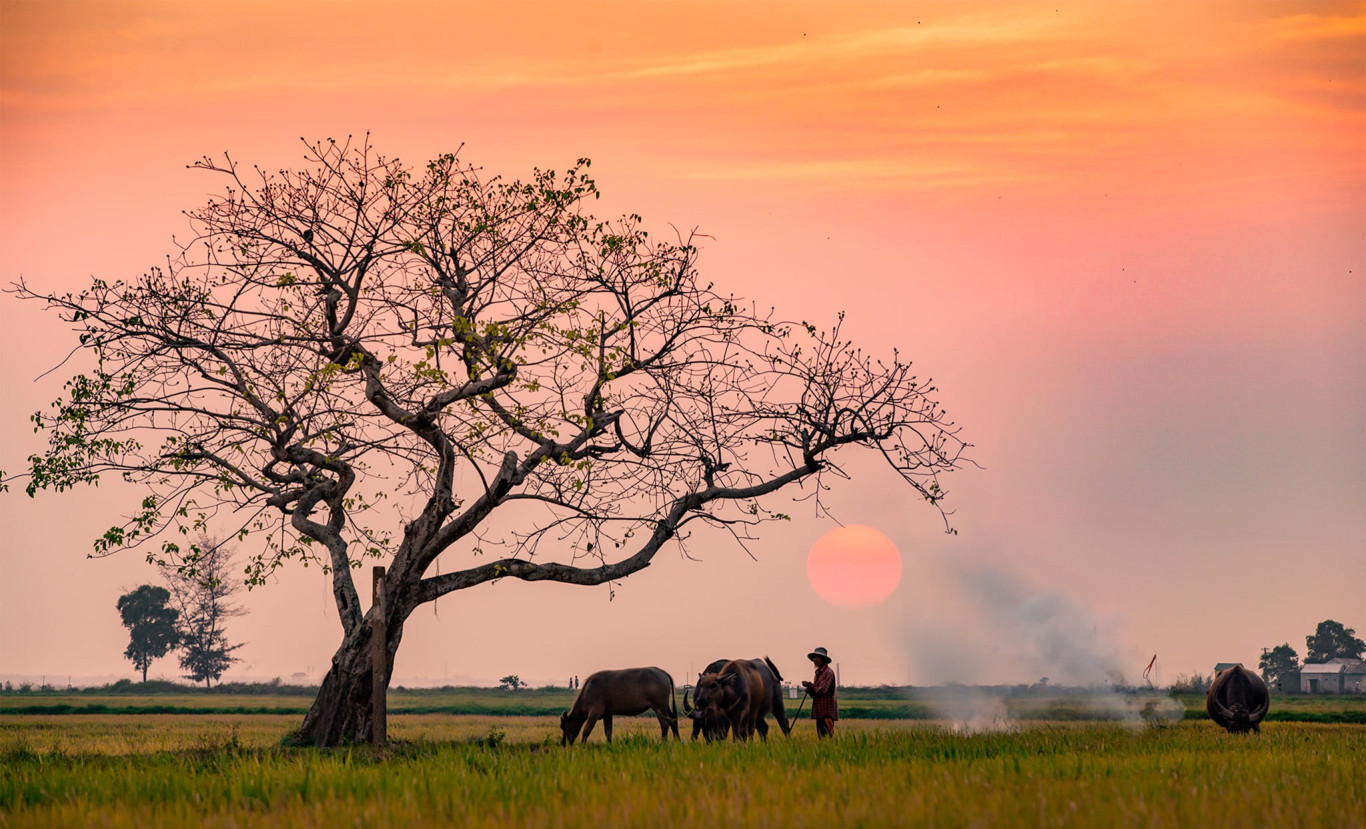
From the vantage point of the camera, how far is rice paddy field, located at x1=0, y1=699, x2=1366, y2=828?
11.3 metres

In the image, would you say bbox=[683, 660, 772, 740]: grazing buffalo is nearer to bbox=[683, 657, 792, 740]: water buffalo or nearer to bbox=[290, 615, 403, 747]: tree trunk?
bbox=[683, 657, 792, 740]: water buffalo

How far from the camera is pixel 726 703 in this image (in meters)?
24.6

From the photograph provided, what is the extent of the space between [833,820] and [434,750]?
12.4 meters

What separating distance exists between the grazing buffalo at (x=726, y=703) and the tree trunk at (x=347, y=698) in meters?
6.10

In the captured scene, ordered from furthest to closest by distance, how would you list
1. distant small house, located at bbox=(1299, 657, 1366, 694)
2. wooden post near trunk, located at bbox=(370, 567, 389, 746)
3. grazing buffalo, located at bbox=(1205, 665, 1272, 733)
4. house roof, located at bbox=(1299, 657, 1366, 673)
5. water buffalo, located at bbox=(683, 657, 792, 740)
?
house roof, located at bbox=(1299, 657, 1366, 673)
distant small house, located at bbox=(1299, 657, 1366, 694)
grazing buffalo, located at bbox=(1205, 665, 1272, 733)
water buffalo, located at bbox=(683, 657, 792, 740)
wooden post near trunk, located at bbox=(370, 567, 389, 746)

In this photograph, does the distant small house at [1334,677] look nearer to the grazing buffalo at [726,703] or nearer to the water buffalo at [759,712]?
the water buffalo at [759,712]

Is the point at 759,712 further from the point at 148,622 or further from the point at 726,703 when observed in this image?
the point at 148,622

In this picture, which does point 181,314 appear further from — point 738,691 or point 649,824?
point 649,824

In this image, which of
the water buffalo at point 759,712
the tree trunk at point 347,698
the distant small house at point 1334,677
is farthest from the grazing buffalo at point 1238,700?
the distant small house at point 1334,677

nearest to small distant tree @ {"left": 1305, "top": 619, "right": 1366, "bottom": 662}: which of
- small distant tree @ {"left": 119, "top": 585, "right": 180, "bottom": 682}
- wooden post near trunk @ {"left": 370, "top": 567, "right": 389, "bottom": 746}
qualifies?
small distant tree @ {"left": 119, "top": 585, "right": 180, "bottom": 682}

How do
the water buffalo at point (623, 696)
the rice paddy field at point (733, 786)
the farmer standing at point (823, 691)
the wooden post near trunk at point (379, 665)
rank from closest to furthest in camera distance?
the rice paddy field at point (733, 786) → the wooden post near trunk at point (379, 665) → the farmer standing at point (823, 691) → the water buffalo at point (623, 696)

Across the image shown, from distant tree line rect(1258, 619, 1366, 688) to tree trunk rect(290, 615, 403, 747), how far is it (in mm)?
128351

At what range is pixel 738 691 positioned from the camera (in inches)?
976

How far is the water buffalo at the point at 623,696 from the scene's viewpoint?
1069 inches
